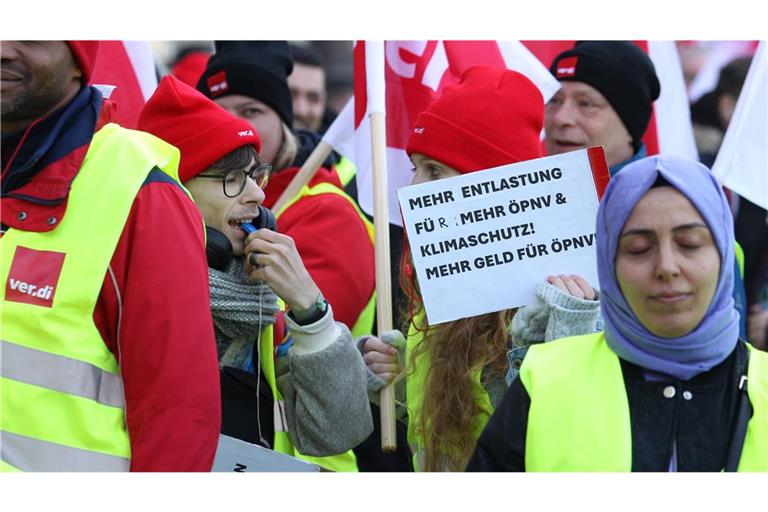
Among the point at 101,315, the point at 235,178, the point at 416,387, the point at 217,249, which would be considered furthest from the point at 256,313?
the point at 101,315

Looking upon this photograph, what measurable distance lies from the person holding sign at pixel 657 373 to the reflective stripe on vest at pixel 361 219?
7.93ft

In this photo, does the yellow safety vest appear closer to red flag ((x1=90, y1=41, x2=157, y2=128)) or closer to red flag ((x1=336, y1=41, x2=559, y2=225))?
red flag ((x1=336, y1=41, x2=559, y2=225))

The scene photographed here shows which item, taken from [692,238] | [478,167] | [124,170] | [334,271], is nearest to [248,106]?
[334,271]

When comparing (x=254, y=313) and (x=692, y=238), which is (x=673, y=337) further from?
(x=254, y=313)

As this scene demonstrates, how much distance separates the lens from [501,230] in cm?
445

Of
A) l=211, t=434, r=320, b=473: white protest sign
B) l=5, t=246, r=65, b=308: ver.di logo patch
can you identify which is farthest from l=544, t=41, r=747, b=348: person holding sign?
l=5, t=246, r=65, b=308: ver.di logo patch

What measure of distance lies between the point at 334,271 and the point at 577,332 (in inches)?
70.5

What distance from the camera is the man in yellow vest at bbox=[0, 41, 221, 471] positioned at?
3.66 meters

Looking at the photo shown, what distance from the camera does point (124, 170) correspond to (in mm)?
3840

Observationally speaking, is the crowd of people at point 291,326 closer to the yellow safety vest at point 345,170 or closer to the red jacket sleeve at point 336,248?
the red jacket sleeve at point 336,248

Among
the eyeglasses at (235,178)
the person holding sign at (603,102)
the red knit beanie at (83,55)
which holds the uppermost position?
the person holding sign at (603,102)

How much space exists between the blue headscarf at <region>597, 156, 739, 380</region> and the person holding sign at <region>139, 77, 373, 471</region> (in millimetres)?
1154

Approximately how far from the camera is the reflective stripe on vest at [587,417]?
10.9 feet

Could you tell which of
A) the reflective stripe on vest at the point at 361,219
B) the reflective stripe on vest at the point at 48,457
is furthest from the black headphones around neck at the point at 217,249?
the reflective stripe on vest at the point at 361,219
